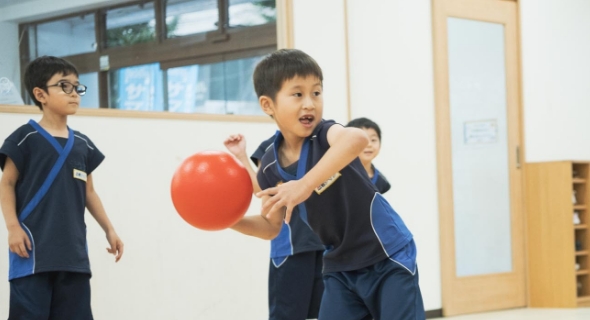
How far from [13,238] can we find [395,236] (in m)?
1.64

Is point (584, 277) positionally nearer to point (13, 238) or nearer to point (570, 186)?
point (570, 186)

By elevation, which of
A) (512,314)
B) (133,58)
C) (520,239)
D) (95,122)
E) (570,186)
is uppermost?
(133,58)

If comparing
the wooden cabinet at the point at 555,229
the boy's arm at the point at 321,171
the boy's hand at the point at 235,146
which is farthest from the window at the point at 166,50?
the wooden cabinet at the point at 555,229

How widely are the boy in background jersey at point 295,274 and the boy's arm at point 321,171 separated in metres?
1.47

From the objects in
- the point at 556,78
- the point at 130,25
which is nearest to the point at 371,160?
the point at 130,25

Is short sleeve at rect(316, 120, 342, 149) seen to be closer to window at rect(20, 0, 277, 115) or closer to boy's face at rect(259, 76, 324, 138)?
boy's face at rect(259, 76, 324, 138)

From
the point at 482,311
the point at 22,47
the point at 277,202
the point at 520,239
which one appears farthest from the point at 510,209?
the point at 277,202

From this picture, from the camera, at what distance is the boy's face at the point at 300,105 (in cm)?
262

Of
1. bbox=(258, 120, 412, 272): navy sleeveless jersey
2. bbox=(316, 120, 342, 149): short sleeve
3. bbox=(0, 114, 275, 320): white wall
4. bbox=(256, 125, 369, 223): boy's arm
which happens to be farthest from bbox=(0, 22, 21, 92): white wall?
bbox=(256, 125, 369, 223): boy's arm

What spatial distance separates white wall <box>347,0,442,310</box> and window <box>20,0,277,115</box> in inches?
35.4

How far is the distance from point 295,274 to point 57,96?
142 centimetres

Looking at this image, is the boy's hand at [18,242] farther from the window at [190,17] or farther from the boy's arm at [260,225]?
the window at [190,17]

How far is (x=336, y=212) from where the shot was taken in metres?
2.71

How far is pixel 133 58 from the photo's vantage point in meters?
4.89
